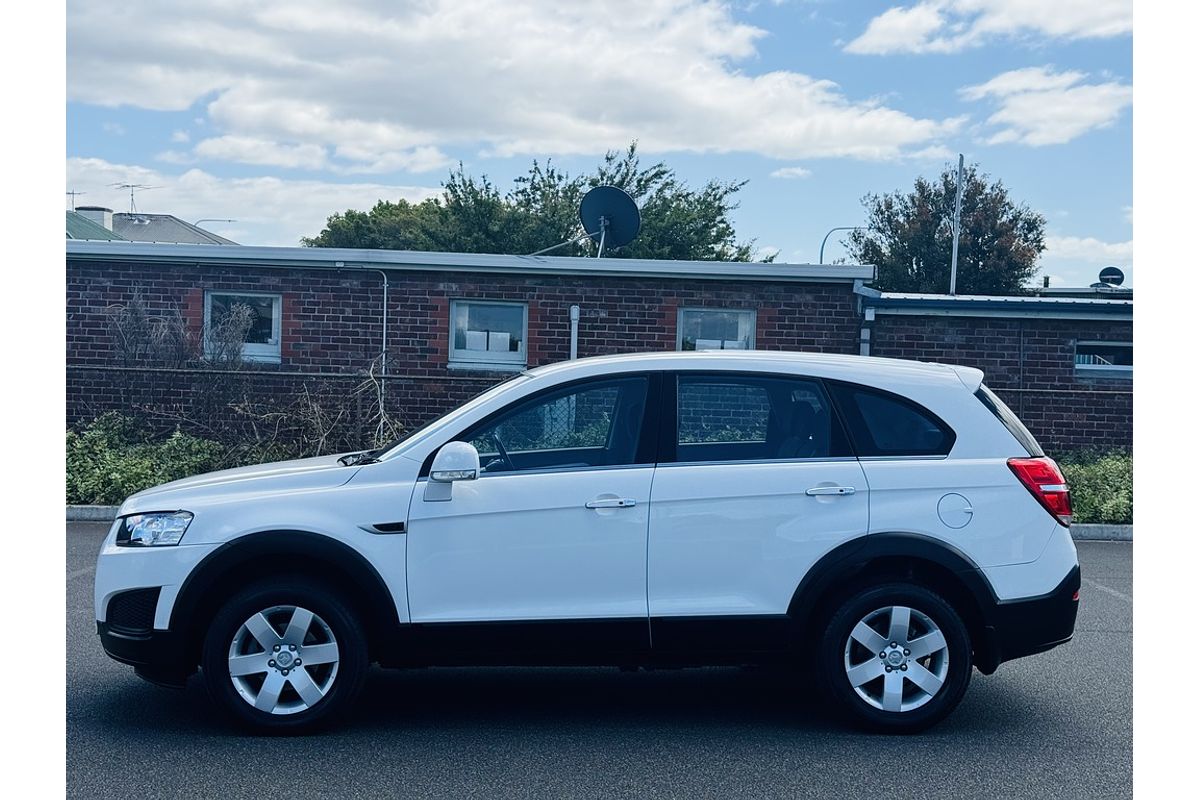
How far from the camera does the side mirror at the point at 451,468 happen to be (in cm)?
543

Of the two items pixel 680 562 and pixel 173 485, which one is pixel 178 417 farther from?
pixel 680 562

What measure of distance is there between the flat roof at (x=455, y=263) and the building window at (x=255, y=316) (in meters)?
0.50

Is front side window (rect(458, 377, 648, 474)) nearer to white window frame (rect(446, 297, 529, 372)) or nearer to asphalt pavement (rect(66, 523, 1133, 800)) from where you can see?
asphalt pavement (rect(66, 523, 1133, 800))

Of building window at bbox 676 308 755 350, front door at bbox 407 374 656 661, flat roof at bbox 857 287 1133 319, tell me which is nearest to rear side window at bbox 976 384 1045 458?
front door at bbox 407 374 656 661

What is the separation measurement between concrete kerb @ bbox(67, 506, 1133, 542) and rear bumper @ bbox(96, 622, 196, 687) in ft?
26.1

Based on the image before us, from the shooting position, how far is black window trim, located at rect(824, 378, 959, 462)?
18.8 ft

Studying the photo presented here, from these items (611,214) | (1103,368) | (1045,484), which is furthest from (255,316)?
(1045,484)

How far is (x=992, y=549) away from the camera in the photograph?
5621 mm

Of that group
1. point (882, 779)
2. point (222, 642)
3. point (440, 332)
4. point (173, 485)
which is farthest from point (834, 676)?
point (440, 332)

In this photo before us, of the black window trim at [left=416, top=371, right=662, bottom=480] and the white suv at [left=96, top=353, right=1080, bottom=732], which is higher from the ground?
the black window trim at [left=416, top=371, right=662, bottom=480]

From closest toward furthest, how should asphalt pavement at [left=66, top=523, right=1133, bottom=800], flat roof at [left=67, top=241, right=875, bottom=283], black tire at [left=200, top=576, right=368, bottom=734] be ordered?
asphalt pavement at [left=66, top=523, right=1133, bottom=800] < black tire at [left=200, top=576, right=368, bottom=734] < flat roof at [left=67, top=241, right=875, bottom=283]

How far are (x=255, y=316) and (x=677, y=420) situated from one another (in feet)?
42.4

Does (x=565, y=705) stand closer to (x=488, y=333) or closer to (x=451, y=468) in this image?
(x=451, y=468)

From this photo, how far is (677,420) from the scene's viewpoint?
5.76 meters
